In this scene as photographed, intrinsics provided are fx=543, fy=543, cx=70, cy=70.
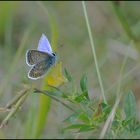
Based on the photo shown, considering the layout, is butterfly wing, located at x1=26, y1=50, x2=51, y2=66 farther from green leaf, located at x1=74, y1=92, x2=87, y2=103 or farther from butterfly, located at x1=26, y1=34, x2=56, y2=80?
green leaf, located at x1=74, y1=92, x2=87, y2=103

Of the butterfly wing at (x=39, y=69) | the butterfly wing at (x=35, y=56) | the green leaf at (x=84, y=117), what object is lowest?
the green leaf at (x=84, y=117)

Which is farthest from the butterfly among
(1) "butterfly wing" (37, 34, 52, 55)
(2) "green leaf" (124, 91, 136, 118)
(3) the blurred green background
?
(3) the blurred green background

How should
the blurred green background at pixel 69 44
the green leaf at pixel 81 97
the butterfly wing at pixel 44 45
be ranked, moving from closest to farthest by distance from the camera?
the butterfly wing at pixel 44 45
the green leaf at pixel 81 97
the blurred green background at pixel 69 44

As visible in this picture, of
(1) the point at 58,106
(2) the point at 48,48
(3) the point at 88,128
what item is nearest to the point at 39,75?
(2) the point at 48,48

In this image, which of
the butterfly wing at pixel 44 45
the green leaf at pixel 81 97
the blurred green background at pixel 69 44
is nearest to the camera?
the butterfly wing at pixel 44 45

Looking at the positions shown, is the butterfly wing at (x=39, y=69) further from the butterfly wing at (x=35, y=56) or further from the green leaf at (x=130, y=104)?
the green leaf at (x=130, y=104)

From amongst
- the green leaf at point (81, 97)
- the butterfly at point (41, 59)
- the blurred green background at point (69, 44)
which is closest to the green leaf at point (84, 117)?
the green leaf at point (81, 97)
